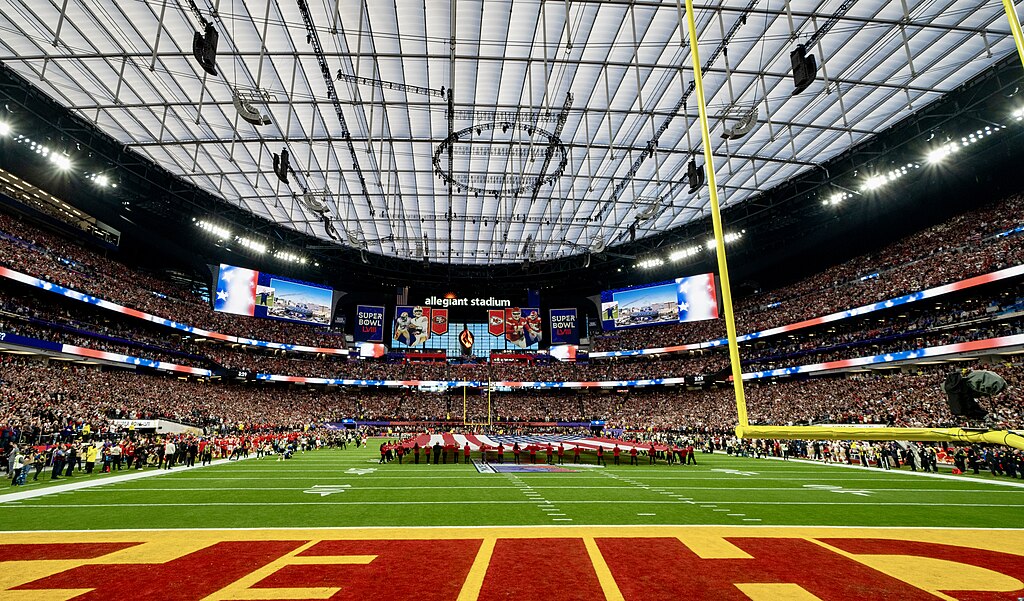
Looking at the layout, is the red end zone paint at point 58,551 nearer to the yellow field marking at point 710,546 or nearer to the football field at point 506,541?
the football field at point 506,541

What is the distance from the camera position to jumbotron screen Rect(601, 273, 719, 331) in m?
37.3

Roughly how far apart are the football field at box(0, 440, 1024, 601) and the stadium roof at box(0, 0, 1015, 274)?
12780 mm

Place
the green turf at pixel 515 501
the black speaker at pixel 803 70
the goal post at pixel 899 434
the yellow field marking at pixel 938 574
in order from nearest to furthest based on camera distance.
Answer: the goal post at pixel 899 434 → the yellow field marking at pixel 938 574 → the green turf at pixel 515 501 → the black speaker at pixel 803 70

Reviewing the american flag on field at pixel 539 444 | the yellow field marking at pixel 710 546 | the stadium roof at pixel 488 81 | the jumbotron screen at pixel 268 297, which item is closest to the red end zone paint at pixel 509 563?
the yellow field marking at pixel 710 546

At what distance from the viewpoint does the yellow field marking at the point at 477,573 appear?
5.00 metres

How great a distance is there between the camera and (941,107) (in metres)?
22.4

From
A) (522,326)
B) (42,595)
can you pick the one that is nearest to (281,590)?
(42,595)

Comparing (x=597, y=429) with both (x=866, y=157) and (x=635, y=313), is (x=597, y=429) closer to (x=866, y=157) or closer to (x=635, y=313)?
(x=635, y=313)

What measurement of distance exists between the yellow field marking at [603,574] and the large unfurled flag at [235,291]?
118 feet

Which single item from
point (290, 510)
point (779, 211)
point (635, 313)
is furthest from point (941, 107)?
point (290, 510)

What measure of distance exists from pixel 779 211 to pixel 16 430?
43.0 m

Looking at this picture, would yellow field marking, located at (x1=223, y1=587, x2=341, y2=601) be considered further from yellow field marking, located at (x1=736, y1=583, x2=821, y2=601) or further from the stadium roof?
the stadium roof

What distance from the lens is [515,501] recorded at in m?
11.1

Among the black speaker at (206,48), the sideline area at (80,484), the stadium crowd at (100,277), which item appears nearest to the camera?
the sideline area at (80,484)
